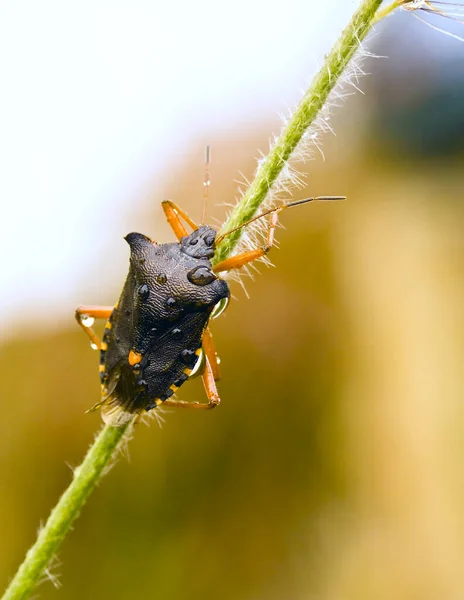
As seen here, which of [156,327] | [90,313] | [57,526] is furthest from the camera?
[90,313]

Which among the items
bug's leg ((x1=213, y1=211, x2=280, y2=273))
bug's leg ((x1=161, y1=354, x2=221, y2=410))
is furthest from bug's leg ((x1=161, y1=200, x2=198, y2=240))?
bug's leg ((x1=161, y1=354, x2=221, y2=410))

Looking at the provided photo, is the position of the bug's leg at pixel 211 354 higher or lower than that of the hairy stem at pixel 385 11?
lower

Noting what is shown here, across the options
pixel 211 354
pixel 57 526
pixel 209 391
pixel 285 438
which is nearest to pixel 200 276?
pixel 211 354

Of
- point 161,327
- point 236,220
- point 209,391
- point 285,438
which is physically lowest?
point 285,438

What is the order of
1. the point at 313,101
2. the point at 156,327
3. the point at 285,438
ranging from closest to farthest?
the point at 313,101 → the point at 156,327 → the point at 285,438

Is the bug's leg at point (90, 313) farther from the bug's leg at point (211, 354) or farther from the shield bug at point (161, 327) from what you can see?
the bug's leg at point (211, 354)

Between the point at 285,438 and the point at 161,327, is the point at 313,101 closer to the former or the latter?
the point at 161,327

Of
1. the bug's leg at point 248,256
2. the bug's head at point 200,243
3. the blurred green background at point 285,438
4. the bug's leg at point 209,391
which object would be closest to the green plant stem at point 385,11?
the bug's leg at point 248,256
